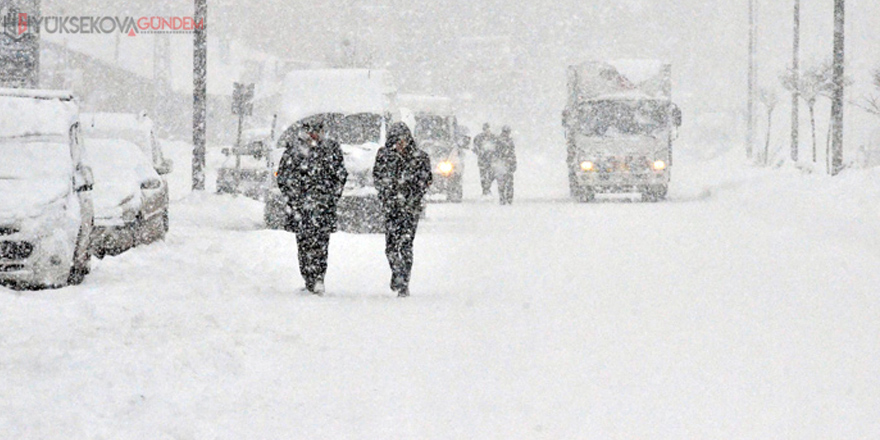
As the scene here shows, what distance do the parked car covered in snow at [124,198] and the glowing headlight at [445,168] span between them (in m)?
14.3

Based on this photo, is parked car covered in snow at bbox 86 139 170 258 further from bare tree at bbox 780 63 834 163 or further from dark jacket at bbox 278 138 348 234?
bare tree at bbox 780 63 834 163

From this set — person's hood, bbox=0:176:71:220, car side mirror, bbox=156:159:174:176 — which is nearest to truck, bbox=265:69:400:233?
car side mirror, bbox=156:159:174:176

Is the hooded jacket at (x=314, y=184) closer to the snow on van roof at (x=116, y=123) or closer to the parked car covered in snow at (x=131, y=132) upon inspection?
the parked car covered in snow at (x=131, y=132)

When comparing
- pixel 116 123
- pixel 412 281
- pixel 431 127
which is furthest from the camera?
pixel 431 127

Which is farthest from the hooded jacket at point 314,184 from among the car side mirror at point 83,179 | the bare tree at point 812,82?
the bare tree at point 812,82

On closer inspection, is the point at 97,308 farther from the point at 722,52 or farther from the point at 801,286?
the point at 722,52

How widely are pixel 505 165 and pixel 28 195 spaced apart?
19025 millimetres

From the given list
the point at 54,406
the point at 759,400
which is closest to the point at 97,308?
the point at 54,406

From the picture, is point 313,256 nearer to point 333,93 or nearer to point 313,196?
point 313,196

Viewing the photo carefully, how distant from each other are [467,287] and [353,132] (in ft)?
29.4

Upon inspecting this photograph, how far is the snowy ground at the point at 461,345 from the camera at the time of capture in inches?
274

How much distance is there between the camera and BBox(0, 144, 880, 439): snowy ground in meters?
6.95

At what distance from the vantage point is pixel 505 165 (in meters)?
30.9

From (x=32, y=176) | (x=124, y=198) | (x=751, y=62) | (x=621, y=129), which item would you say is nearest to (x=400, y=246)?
(x=32, y=176)
